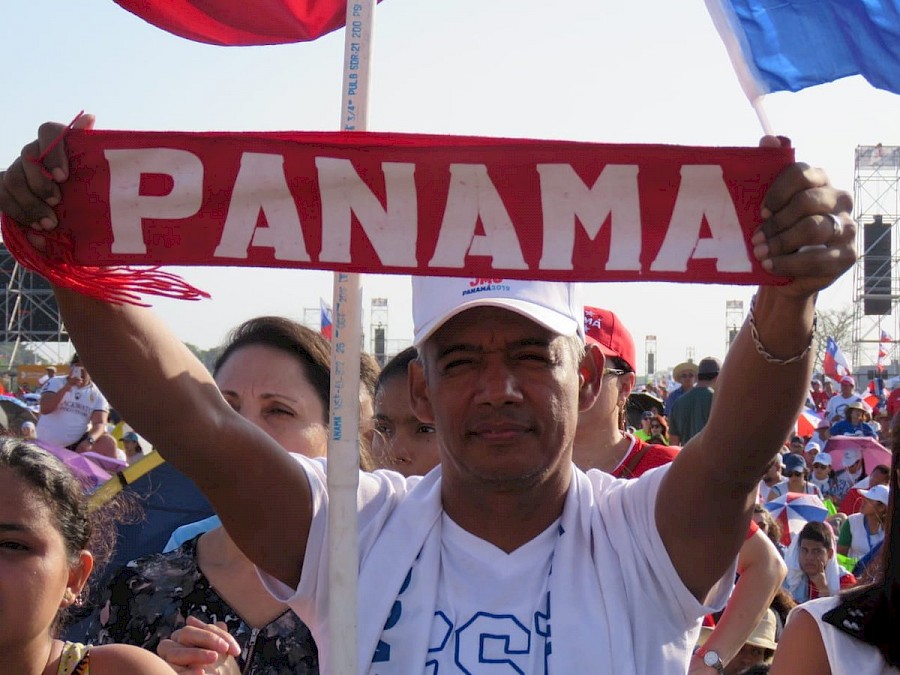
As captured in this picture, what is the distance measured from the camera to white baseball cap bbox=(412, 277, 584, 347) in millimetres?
2314

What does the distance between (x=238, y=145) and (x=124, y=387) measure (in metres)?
0.47

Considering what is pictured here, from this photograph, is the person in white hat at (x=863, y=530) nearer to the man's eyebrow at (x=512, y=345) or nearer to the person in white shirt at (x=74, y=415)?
the person in white shirt at (x=74, y=415)

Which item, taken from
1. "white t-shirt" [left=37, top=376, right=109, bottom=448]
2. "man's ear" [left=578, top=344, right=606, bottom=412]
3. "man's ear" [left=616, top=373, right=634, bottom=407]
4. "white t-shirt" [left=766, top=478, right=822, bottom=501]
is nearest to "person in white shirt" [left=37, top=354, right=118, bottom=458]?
"white t-shirt" [left=37, top=376, right=109, bottom=448]

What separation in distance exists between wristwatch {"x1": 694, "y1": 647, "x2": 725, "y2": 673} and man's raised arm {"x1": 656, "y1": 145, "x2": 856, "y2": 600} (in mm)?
2357

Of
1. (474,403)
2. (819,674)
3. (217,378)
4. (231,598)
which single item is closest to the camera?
(474,403)

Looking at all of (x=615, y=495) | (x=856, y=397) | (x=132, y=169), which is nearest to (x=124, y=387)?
(x=132, y=169)

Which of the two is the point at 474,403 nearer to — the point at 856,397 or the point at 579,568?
the point at 579,568

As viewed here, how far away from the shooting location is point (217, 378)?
11.3 ft

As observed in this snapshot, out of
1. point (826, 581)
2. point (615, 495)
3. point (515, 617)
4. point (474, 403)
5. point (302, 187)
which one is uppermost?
point (302, 187)

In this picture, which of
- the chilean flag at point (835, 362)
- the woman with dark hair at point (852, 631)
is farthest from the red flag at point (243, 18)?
the chilean flag at point (835, 362)

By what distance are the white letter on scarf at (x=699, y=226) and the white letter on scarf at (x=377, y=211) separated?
1.44 feet

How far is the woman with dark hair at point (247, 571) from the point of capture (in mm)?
2818

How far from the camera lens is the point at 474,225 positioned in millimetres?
2143

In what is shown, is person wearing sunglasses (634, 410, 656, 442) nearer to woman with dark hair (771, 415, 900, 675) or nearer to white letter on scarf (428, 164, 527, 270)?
woman with dark hair (771, 415, 900, 675)
